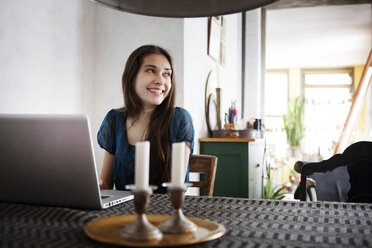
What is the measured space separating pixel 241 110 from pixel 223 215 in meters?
4.40

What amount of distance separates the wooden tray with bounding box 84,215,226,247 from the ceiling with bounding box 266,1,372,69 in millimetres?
5374

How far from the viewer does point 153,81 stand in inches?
69.1

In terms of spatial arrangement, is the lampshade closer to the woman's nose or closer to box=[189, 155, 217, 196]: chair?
the woman's nose

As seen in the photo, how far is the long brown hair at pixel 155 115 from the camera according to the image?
162 centimetres

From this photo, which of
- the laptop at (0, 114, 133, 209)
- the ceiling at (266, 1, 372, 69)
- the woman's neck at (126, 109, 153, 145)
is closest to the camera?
the laptop at (0, 114, 133, 209)

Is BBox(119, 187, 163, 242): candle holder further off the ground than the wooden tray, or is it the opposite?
BBox(119, 187, 163, 242): candle holder

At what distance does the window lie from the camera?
944 centimetres

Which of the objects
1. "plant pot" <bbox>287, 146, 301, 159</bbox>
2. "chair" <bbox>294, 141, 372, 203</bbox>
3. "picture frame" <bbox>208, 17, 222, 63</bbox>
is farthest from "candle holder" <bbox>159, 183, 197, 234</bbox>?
"plant pot" <bbox>287, 146, 301, 159</bbox>

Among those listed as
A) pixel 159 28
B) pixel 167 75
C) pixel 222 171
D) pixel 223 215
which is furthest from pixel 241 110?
pixel 223 215

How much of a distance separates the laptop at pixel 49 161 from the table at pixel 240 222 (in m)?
0.04

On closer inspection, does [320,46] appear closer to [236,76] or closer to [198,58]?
[236,76]

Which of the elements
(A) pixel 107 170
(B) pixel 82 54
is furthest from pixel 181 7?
(B) pixel 82 54

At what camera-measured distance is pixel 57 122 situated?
897 mm

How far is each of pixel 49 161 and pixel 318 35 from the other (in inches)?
278
